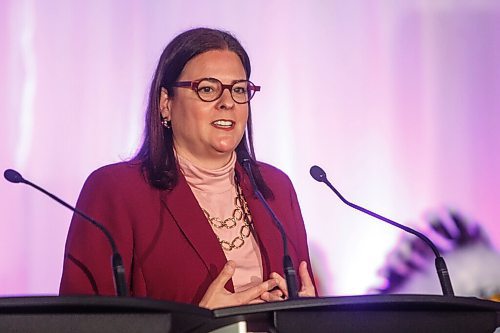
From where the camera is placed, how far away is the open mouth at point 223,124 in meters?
2.65

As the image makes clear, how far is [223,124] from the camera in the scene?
2662 millimetres

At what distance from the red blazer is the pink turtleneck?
3 centimetres

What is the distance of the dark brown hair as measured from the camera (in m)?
2.68

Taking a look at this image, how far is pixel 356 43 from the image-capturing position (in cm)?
326

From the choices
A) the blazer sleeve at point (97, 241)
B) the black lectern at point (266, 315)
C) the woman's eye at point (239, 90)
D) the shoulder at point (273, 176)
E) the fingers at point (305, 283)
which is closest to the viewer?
the black lectern at point (266, 315)

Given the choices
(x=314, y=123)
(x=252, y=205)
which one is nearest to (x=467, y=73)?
(x=314, y=123)

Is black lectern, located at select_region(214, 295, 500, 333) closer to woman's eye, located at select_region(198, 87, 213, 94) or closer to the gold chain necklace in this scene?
the gold chain necklace

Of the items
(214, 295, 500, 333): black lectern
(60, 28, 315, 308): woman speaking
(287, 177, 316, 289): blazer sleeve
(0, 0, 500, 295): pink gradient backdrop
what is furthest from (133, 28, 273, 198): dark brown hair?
(214, 295, 500, 333): black lectern

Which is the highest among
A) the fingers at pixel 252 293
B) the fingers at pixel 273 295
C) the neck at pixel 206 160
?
the neck at pixel 206 160

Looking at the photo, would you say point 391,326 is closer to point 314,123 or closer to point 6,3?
point 314,123

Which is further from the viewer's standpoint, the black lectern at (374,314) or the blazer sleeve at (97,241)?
the blazer sleeve at (97,241)

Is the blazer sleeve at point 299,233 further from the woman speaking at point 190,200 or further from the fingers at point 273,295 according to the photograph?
the fingers at point 273,295

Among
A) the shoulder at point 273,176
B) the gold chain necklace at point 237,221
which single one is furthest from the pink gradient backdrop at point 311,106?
the gold chain necklace at point 237,221

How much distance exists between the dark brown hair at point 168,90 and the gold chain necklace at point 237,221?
0.09 m
